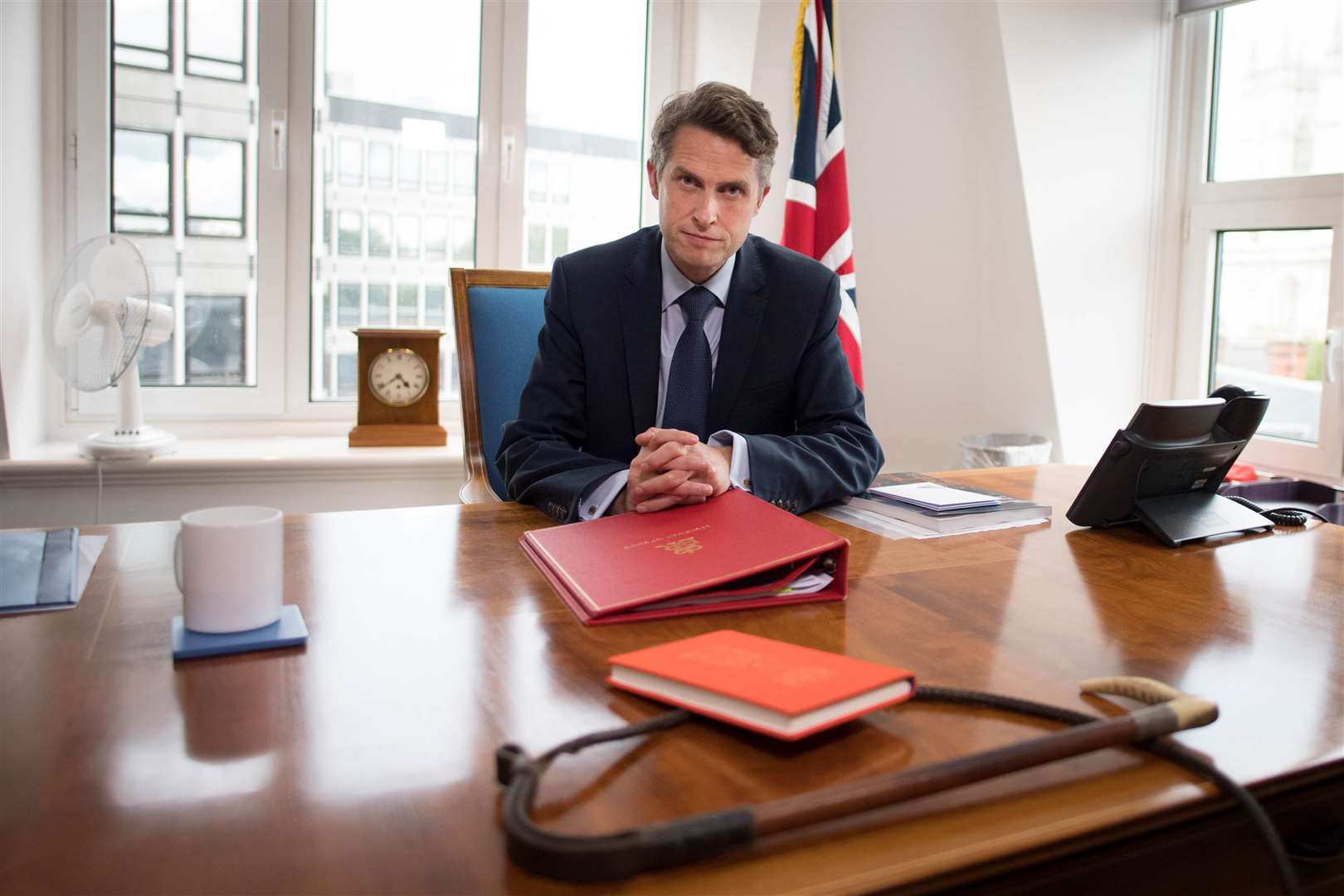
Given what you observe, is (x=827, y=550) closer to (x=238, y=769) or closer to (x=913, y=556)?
(x=913, y=556)

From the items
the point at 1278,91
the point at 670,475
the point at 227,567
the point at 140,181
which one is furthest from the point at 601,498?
the point at 1278,91

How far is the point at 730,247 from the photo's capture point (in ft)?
5.92

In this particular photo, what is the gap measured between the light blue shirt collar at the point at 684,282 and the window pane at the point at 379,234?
1585 millimetres

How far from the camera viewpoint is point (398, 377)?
295 centimetres

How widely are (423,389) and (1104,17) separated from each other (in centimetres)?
240

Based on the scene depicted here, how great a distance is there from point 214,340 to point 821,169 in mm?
1921

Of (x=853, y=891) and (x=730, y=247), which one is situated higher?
(x=730, y=247)

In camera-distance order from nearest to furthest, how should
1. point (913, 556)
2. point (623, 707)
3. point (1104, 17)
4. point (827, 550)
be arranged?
point (623, 707), point (827, 550), point (913, 556), point (1104, 17)

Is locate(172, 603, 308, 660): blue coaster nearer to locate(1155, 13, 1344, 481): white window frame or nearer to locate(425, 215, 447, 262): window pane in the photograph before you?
locate(425, 215, 447, 262): window pane

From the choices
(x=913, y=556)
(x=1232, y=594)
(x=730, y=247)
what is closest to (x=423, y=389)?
(x=730, y=247)

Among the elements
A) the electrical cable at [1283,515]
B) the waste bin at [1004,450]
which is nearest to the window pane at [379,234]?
the waste bin at [1004,450]

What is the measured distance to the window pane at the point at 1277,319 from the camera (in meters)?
2.87

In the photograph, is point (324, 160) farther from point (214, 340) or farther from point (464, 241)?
point (214, 340)

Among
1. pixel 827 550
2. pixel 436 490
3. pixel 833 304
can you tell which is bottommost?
pixel 436 490
